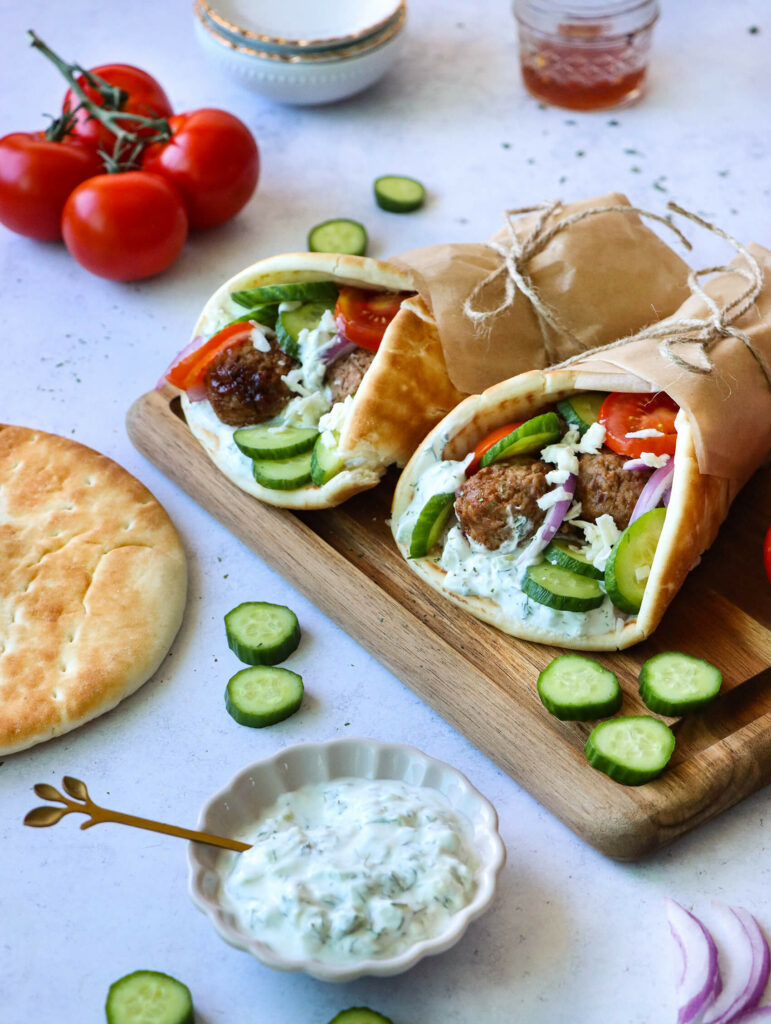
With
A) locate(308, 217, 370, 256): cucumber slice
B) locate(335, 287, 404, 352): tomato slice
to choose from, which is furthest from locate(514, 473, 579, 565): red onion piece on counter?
locate(308, 217, 370, 256): cucumber slice

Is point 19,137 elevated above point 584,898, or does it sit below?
above

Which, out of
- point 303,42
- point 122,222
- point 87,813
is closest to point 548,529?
point 87,813

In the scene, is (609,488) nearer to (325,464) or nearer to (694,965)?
(325,464)

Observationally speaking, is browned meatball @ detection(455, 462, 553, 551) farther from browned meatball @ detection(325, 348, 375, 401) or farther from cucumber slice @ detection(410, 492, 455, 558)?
browned meatball @ detection(325, 348, 375, 401)

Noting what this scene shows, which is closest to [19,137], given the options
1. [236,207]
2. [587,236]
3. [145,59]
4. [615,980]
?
[236,207]

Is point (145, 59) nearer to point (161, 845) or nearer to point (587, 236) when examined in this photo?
point (587, 236)
